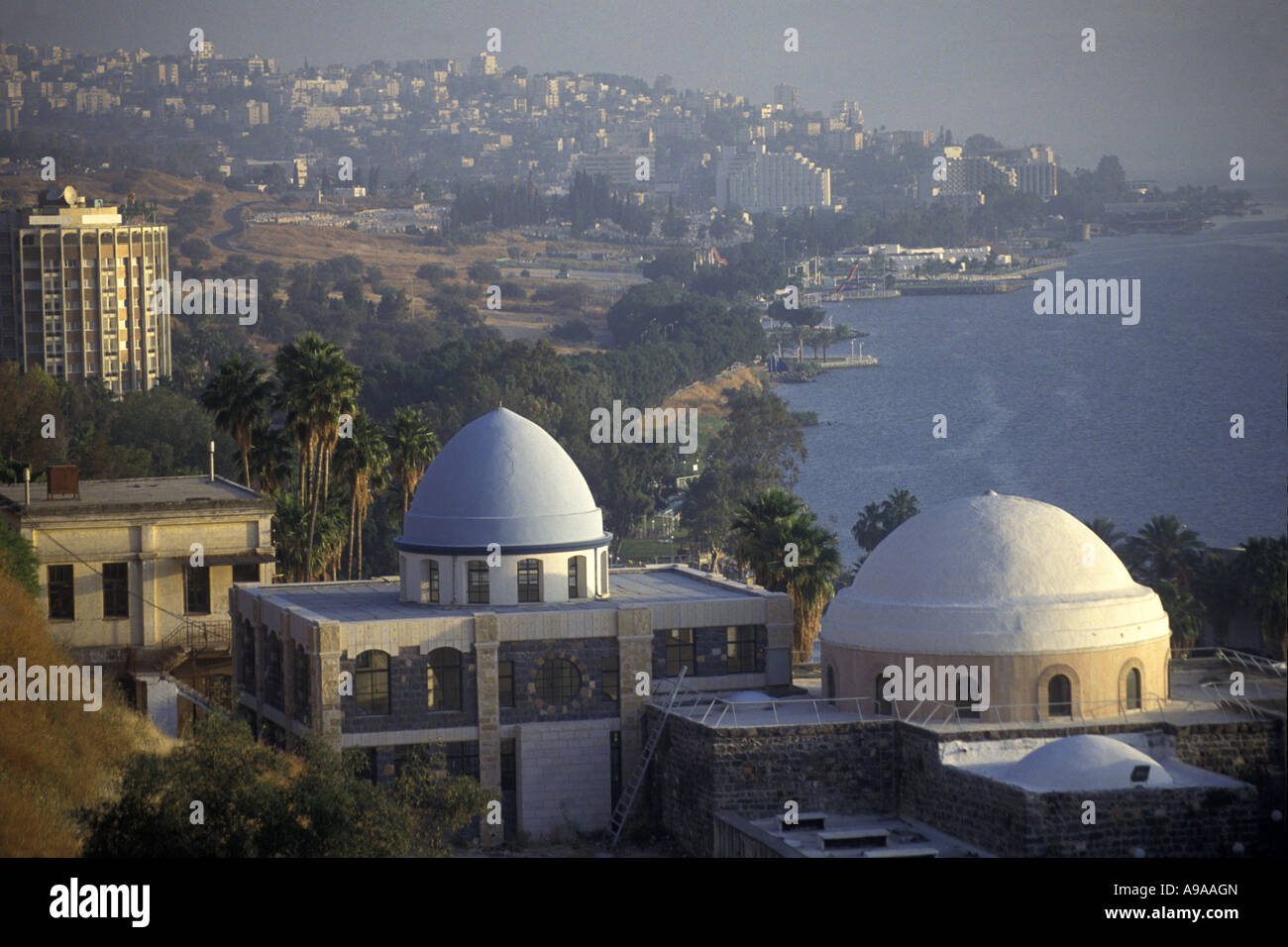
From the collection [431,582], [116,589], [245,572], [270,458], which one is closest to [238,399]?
[270,458]

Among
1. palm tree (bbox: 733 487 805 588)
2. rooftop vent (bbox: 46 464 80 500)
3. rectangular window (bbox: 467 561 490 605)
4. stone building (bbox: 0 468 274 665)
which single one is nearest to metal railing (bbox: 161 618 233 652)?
stone building (bbox: 0 468 274 665)

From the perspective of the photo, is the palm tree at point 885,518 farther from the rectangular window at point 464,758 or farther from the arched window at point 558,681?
the rectangular window at point 464,758

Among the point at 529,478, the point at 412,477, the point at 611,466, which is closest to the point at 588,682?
the point at 529,478

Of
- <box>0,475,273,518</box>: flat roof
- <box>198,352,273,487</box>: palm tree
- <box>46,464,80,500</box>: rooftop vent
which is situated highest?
<box>198,352,273,487</box>: palm tree

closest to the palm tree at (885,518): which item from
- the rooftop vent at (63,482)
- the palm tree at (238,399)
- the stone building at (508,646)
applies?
the palm tree at (238,399)

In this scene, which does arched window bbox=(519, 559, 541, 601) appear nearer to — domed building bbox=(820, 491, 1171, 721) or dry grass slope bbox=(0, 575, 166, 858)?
domed building bbox=(820, 491, 1171, 721)

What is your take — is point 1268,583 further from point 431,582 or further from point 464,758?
point 464,758
